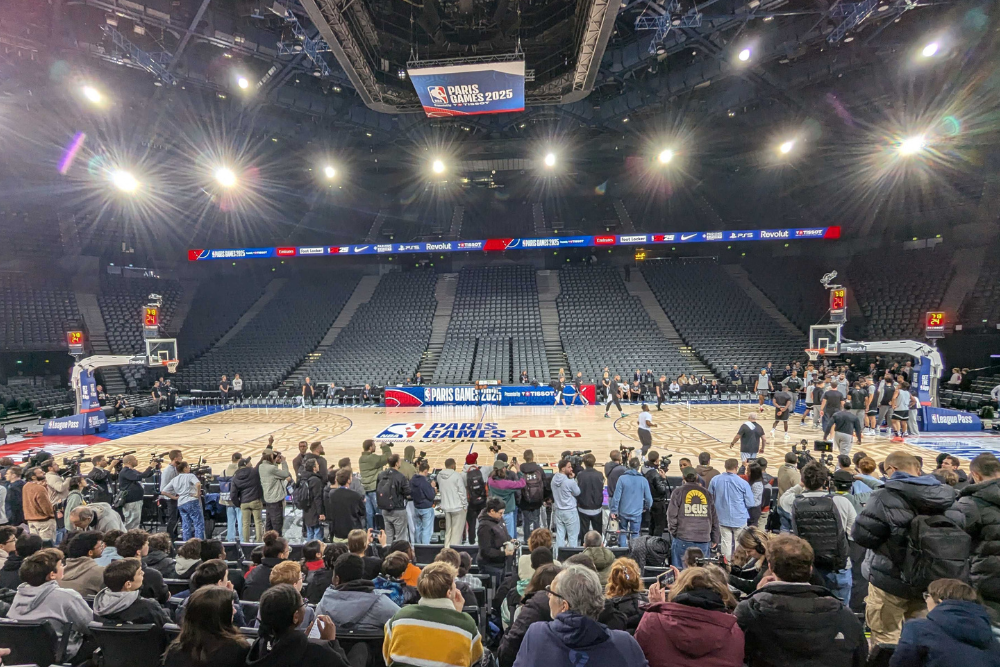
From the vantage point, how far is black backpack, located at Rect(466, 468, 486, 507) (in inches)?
234

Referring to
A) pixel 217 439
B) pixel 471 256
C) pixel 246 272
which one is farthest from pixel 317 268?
pixel 217 439

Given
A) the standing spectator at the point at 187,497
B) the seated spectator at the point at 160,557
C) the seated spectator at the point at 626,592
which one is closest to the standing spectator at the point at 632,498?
the seated spectator at the point at 626,592

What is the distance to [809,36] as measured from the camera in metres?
13.4

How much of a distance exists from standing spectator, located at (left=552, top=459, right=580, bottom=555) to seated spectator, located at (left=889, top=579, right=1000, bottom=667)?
360cm

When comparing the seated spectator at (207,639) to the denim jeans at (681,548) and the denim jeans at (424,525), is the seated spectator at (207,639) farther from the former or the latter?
the denim jeans at (681,548)

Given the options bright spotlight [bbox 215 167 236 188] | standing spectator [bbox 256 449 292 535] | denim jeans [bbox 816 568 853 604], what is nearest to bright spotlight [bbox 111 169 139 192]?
bright spotlight [bbox 215 167 236 188]

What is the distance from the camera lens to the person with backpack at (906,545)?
9.57ft

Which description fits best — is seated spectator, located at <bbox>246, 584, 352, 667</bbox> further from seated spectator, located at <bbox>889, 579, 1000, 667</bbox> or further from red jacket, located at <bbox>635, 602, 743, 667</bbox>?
seated spectator, located at <bbox>889, 579, 1000, 667</bbox>

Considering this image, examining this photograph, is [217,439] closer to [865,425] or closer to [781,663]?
[781,663]

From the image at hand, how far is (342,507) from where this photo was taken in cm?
520

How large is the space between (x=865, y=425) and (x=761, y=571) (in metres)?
13.7

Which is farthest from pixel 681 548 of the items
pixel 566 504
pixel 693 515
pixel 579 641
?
pixel 579 641

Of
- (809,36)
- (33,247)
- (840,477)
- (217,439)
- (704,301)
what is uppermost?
(809,36)

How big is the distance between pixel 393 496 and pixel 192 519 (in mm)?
3507
